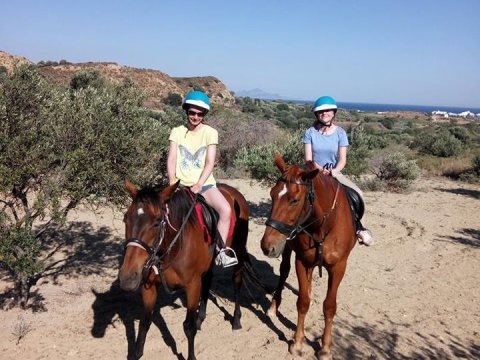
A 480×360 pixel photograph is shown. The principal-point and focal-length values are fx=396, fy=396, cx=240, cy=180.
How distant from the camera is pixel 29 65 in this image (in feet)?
17.3

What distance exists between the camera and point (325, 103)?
198 inches

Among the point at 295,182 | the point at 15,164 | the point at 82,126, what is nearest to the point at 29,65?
the point at 82,126

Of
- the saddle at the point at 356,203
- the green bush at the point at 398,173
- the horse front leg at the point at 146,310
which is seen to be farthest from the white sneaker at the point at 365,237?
the green bush at the point at 398,173

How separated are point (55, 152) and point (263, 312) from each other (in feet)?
12.3

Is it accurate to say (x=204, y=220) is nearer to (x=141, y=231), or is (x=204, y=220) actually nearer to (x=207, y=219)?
(x=207, y=219)

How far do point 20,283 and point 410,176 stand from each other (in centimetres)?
1508

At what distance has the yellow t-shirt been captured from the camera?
15.5 feet

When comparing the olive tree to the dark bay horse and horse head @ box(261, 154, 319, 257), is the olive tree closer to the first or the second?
the dark bay horse

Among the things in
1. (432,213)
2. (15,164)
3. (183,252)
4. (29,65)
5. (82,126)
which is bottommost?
(432,213)

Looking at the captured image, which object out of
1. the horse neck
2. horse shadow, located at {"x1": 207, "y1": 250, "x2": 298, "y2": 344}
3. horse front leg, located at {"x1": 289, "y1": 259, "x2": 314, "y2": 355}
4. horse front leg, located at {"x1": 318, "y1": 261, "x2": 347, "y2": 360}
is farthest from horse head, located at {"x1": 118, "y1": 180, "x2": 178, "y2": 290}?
horse shadow, located at {"x1": 207, "y1": 250, "x2": 298, "y2": 344}

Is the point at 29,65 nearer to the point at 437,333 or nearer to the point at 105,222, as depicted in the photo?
the point at 105,222

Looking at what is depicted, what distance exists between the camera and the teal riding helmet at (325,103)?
4.98 meters

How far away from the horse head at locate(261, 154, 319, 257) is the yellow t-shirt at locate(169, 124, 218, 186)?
123 cm

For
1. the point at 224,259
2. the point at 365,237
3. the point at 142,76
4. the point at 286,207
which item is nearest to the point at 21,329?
the point at 224,259
